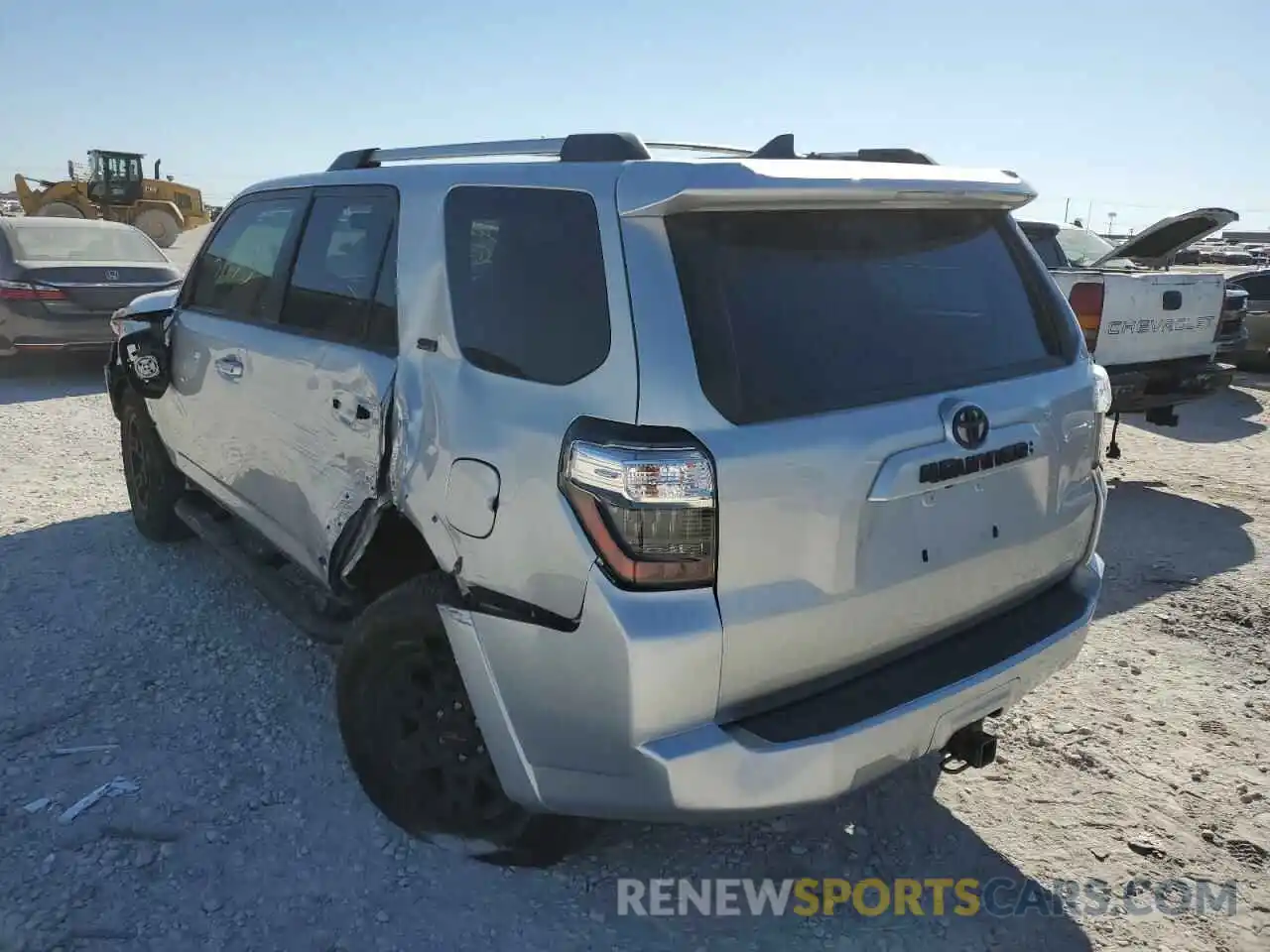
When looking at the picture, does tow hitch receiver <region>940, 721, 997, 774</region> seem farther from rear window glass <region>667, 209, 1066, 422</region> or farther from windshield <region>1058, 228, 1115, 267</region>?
windshield <region>1058, 228, 1115, 267</region>

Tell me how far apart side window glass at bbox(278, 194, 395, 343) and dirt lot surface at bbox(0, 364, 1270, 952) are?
1400 millimetres

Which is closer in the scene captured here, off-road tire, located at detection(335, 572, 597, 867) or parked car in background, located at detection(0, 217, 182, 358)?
off-road tire, located at detection(335, 572, 597, 867)

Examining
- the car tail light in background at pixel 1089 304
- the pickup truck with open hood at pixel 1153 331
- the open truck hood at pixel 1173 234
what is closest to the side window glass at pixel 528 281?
the pickup truck with open hood at pixel 1153 331

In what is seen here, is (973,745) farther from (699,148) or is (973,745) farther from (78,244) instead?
(78,244)

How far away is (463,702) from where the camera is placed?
2.64 meters

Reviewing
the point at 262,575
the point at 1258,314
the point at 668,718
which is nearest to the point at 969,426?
the point at 668,718

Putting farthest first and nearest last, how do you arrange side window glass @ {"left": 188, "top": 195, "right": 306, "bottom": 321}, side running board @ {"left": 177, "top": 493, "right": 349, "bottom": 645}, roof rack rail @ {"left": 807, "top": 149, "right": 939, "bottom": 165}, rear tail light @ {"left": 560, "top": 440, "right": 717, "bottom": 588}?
side window glass @ {"left": 188, "top": 195, "right": 306, "bottom": 321} < side running board @ {"left": 177, "top": 493, "right": 349, "bottom": 645} < roof rack rail @ {"left": 807, "top": 149, "right": 939, "bottom": 165} < rear tail light @ {"left": 560, "top": 440, "right": 717, "bottom": 588}

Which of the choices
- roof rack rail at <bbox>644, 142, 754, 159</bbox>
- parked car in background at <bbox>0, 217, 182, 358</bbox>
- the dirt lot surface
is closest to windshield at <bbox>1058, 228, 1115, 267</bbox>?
the dirt lot surface

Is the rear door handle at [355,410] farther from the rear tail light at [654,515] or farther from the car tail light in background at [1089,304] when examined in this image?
the car tail light in background at [1089,304]

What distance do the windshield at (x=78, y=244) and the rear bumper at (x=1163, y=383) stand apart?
30.2 ft

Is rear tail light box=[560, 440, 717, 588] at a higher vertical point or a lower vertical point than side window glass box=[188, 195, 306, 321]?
lower

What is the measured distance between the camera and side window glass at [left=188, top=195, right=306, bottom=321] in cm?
377

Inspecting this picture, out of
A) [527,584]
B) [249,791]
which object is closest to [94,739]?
[249,791]

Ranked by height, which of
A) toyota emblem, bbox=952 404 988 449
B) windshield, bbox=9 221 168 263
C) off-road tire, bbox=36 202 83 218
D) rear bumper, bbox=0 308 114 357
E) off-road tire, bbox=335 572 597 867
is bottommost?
off-road tire, bbox=335 572 597 867
